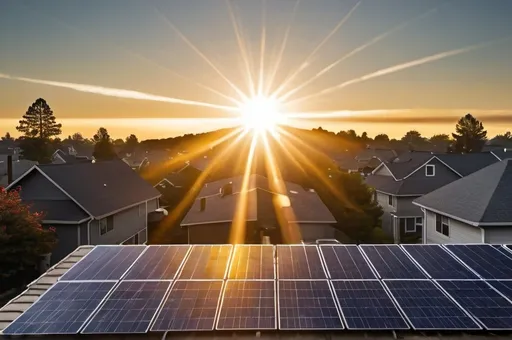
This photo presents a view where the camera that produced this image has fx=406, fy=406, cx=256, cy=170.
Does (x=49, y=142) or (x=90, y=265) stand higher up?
(x=49, y=142)

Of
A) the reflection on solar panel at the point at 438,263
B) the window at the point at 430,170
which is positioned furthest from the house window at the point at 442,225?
the reflection on solar panel at the point at 438,263

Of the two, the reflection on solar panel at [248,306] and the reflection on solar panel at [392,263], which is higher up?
the reflection on solar panel at [392,263]

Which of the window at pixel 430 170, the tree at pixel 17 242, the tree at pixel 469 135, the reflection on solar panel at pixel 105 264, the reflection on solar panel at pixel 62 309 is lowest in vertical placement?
the tree at pixel 17 242

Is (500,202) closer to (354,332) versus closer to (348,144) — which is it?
(354,332)

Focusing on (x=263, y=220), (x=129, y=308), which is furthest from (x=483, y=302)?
(x=263, y=220)

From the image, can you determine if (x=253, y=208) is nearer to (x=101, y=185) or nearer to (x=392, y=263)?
(x=101, y=185)

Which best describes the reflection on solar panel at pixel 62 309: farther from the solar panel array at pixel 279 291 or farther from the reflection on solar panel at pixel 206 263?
the reflection on solar panel at pixel 206 263

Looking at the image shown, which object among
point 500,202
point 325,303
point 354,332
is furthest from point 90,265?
point 500,202
